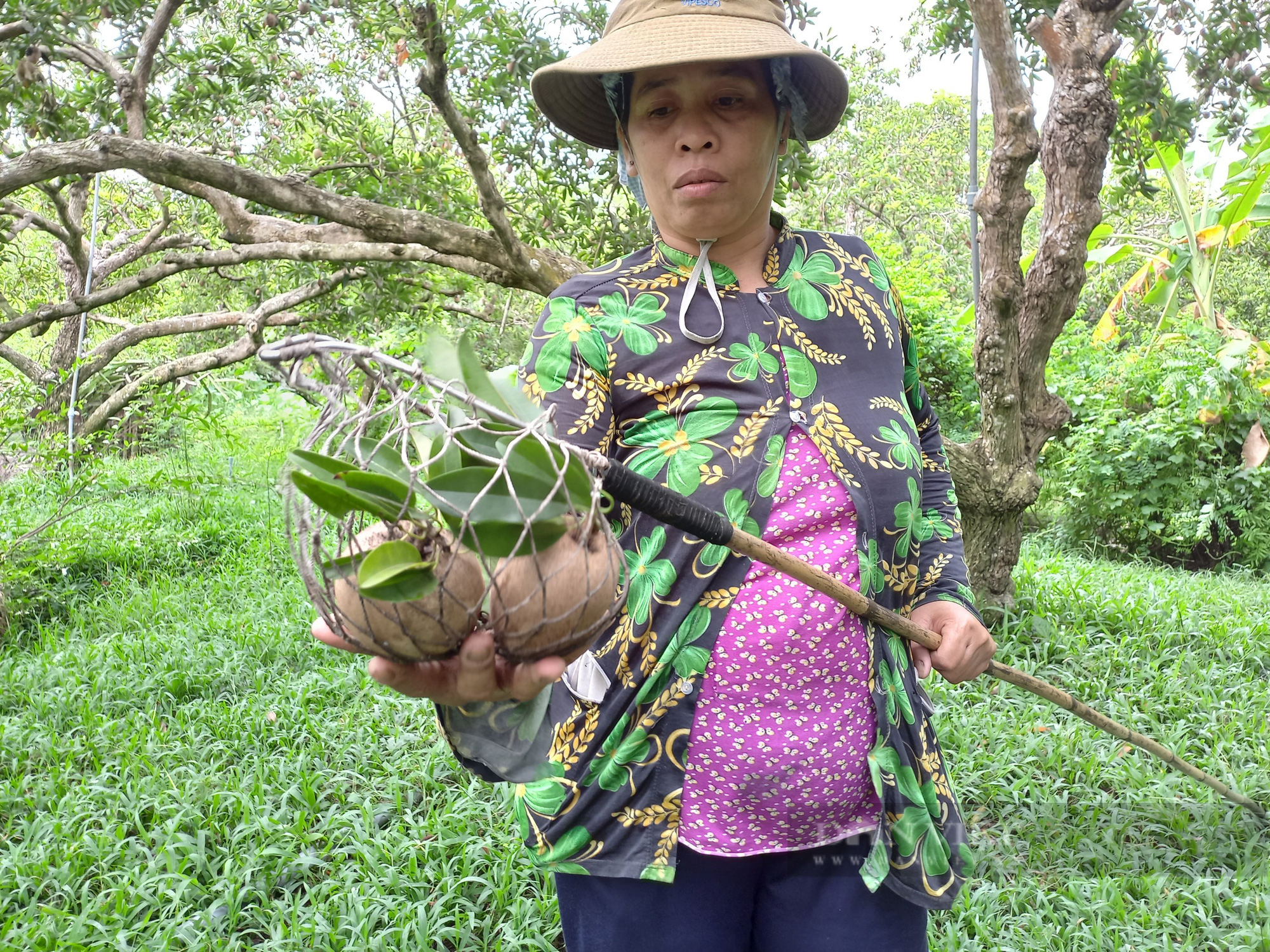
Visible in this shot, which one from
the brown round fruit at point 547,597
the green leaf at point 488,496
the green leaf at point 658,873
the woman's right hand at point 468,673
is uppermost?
the green leaf at point 488,496

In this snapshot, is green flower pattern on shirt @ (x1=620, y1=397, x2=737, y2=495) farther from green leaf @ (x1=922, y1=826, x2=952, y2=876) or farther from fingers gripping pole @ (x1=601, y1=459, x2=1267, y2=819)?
green leaf @ (x1=922, y1=826, x2=952, y2=876)

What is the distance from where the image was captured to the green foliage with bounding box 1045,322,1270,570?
606 cm

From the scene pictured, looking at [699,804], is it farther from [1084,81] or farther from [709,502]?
[1084,81]

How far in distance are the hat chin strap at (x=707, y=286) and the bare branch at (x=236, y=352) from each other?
3.96 meters

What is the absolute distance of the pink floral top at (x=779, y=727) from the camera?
121cm

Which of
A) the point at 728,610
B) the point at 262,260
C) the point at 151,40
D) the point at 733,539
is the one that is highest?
the point at 151,40

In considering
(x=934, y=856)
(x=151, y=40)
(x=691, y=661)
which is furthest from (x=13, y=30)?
(x=934, y=856)

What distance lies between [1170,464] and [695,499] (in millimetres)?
6199

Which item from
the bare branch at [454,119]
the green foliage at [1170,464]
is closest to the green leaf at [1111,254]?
the green foliage at [1170,464]

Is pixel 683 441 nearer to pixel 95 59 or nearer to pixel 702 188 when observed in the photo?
pixel 702 188

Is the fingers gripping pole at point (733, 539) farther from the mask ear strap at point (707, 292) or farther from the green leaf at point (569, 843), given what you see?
the green leaf at point (569, 843)

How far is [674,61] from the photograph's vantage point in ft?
3.96

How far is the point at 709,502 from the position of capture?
48.4 inches

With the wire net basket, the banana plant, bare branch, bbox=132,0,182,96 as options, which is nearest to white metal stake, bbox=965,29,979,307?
the banana plant
